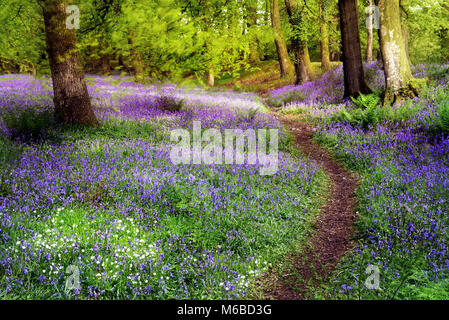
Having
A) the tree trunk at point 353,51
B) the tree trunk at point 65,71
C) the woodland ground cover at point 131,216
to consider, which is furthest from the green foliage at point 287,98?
Answer: the tree trunk at point 65,71

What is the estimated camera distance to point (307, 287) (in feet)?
12.2

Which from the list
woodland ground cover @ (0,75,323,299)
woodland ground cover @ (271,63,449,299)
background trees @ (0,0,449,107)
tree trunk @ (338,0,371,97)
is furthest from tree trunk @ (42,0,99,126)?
tree trunk @ (338,0,371,97)

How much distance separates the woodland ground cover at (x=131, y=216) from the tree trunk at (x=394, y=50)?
463 centimetres

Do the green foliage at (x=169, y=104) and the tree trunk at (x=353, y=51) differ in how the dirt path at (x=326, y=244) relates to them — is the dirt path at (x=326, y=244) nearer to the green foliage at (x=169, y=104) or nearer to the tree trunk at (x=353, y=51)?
the tree trunk at (x=353, y=51)

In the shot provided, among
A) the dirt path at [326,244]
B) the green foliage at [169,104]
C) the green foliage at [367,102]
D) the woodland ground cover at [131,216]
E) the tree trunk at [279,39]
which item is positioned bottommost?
the dirt path at [326,244]

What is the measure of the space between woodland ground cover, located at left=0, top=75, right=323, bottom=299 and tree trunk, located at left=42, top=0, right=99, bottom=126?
0.48m

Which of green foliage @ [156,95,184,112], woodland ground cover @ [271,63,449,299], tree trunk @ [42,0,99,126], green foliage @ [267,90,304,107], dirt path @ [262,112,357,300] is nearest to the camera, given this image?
woodland ground cover @ [271,63,449,299]

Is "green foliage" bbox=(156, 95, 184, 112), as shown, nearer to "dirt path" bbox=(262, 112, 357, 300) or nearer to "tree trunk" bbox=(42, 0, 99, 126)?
"tree trunk" bbox=(42, 0, 99, 126)

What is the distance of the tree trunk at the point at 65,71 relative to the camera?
776 cm

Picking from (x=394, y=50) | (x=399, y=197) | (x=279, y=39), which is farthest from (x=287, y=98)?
(x=399, y=197)

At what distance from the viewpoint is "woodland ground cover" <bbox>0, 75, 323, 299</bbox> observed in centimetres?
359

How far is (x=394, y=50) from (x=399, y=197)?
677 centimetres

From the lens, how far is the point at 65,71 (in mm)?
8086
